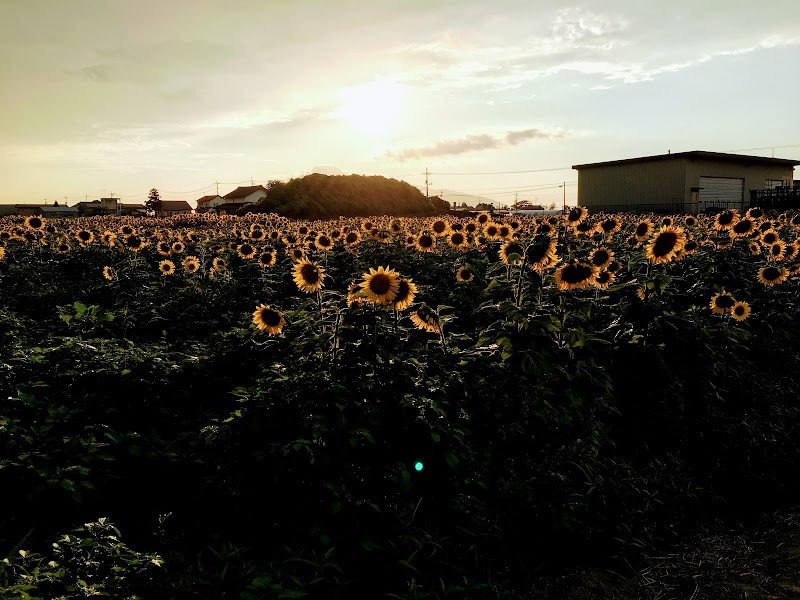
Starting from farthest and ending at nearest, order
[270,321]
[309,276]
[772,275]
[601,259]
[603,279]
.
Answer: [772,275], [601,259], [603,279], [309,276], [270,321]

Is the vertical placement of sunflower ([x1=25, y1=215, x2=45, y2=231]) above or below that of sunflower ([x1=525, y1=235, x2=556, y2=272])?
above

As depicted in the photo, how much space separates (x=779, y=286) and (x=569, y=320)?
409cm

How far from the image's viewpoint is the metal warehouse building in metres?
41.2

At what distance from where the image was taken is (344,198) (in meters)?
59.8

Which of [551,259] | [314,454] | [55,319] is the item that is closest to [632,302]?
[551,259]

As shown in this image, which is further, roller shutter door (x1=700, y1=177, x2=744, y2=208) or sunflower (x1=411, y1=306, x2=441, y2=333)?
roller shutter door (x1=700, y1=177, x2=744, y2=208)

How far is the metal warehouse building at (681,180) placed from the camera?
41.2m

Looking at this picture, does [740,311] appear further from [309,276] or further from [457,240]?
[309,276]

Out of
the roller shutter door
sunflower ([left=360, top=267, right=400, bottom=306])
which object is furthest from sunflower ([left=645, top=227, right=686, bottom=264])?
the roller shutter door

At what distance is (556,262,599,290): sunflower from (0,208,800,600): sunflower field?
2cm

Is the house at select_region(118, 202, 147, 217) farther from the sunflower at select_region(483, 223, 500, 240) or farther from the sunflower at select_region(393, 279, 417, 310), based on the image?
the sunflower at select_region(393, 279, 417, 310)

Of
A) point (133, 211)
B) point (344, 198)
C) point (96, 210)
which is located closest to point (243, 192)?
point (344, 198)

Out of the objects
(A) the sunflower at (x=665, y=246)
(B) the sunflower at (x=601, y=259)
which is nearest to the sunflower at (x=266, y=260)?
(B) the sunflower at (x=601, y=259)

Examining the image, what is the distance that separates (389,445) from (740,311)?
4.15 m
